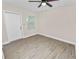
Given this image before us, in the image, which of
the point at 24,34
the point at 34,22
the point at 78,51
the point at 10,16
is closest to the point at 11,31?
the point at 10,16

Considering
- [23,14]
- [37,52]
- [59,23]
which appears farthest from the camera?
[23,14]

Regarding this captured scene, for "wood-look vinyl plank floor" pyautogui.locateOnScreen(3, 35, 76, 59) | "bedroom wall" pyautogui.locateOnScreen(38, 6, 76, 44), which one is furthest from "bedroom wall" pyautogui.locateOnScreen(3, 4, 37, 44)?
"wood-look vinyl plank floor" pyautogui.locateOnScreen(3, 35, 76, 59)

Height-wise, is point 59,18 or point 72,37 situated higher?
point 59,18

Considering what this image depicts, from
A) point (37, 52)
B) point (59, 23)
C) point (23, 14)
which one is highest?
point (23, 14)

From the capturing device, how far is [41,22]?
8.87m

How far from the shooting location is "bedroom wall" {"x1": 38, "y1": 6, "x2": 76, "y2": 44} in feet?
19.8

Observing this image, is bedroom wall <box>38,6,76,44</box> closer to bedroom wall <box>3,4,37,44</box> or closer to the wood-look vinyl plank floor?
bedroom wall <box>3,4,37,44</box>

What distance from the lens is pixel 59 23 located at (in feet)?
22.8

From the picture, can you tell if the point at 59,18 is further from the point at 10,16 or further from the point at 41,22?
the point at 10,16

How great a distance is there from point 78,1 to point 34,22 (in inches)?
324

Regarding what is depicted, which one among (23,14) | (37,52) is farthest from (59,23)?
(37,52)

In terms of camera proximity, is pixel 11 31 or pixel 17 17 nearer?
pixel 11 31

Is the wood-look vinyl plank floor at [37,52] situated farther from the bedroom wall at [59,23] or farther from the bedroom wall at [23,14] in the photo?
the bedroom wall at [59,23]

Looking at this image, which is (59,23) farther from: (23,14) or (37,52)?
(37,52)
